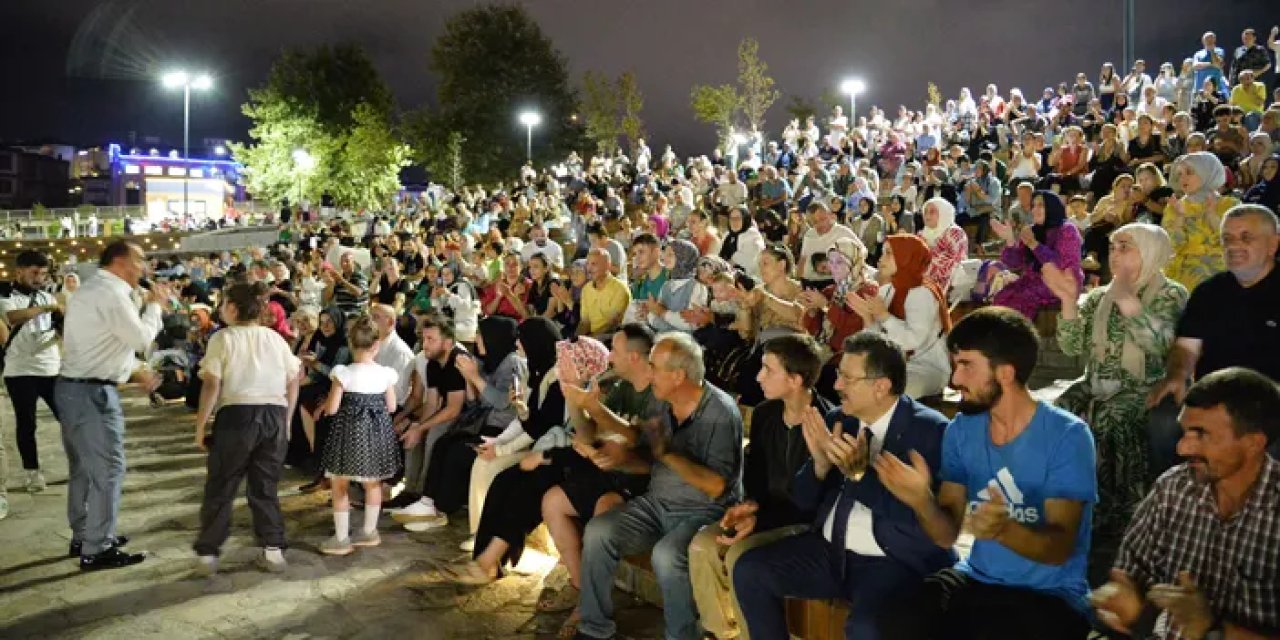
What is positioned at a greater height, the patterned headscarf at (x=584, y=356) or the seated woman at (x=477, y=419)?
the patterned headscarf at (x=584, y=356)

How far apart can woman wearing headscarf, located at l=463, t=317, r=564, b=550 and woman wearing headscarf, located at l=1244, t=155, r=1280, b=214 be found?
6.26 meters

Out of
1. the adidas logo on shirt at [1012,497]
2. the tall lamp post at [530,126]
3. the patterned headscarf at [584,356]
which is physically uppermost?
the tall lamp post at [530,126]

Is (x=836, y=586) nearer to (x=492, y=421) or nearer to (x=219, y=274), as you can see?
(x=492, y=421)

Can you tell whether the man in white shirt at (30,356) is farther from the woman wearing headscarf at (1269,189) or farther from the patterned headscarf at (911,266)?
the woman wearing headscarf at (1269,189)

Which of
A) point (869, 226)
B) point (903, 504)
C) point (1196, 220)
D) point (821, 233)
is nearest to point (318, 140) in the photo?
point (869, 226)

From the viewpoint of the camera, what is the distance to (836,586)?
12.0ft

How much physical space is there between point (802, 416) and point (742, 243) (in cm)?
670

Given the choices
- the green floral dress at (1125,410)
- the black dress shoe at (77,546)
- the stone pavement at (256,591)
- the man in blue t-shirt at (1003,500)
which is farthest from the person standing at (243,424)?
the green floral dress at (1125,410)

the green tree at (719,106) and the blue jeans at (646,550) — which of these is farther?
the green tree at (719,106)

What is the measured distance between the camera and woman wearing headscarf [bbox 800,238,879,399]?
5829mm

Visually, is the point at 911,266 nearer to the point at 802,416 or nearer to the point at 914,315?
the point at 914,315

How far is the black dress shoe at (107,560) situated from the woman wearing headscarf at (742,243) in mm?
6127

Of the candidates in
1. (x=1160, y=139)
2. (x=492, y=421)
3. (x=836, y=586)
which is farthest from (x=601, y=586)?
(x=1160, y=139)

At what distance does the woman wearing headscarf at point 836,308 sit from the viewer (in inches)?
229
